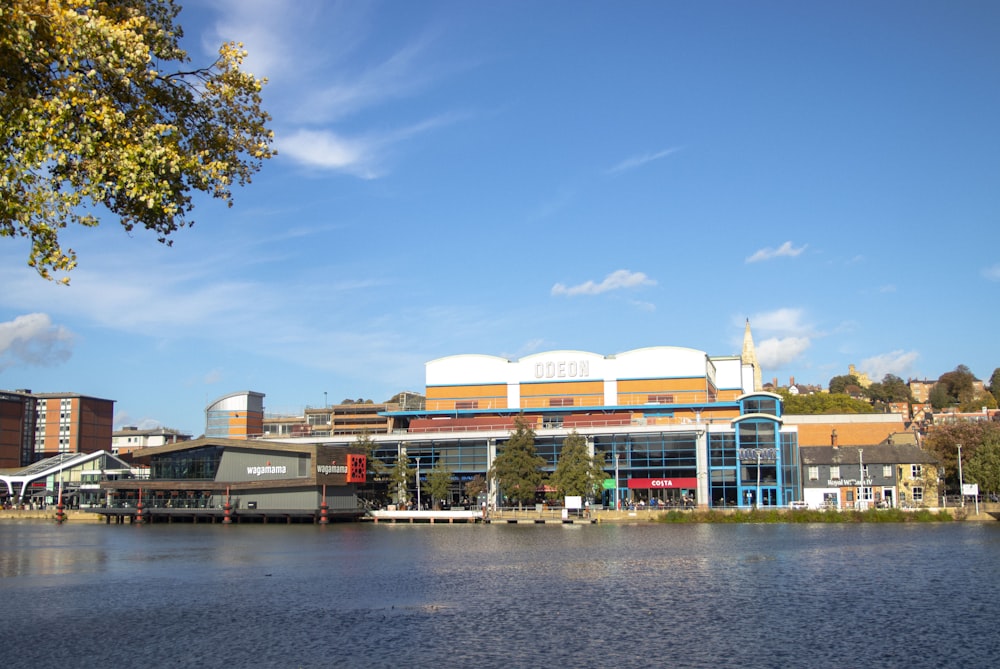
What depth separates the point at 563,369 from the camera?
393ft

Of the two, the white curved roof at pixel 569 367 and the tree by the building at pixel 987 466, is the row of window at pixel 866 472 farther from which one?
the white curved roof at pixel 569 367

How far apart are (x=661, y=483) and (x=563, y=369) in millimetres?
21354

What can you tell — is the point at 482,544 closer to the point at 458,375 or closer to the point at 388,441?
the point at 388,441

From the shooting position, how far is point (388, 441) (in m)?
114

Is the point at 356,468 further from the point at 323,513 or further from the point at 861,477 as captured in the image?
the point at 861,477

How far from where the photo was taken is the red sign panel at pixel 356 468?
335 feet

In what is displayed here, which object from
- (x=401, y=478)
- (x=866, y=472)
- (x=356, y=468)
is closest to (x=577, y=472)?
(x=401, y=478)

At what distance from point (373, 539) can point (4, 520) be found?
7141cm

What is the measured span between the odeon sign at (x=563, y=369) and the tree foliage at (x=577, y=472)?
21164 mm

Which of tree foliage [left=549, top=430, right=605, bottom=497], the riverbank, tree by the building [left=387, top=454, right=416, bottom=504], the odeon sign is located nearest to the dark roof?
the riverbank

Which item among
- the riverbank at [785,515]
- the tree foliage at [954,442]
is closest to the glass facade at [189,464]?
the riverbank at [785,515]

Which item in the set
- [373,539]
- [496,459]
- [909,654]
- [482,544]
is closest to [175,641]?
[909,654]

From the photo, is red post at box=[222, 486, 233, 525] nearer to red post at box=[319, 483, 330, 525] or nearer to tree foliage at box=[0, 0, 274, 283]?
red post at box=[319, 483, 330, 525]

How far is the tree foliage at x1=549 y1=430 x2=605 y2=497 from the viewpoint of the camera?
95750 millimetres
